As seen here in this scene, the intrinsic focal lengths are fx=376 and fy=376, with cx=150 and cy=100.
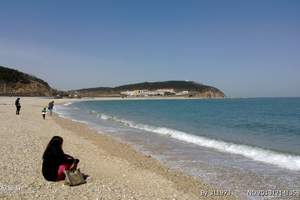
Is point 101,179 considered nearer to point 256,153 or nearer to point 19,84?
point 256,153

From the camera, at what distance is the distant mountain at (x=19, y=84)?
156625 mm

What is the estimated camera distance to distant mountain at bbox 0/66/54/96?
6166 inches

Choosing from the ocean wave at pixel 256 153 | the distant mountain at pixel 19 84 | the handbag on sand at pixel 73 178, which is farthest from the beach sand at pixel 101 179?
the distant mountain at pixel 19 84

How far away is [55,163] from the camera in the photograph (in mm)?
9078

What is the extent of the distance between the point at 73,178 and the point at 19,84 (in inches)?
6473

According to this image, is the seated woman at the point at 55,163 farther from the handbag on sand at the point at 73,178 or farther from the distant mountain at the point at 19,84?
the distant mountain at the point at 19,84

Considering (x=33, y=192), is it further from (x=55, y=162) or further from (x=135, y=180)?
(x=135, y=180)

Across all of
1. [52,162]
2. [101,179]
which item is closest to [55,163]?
[52,162]

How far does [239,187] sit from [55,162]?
15.8ft

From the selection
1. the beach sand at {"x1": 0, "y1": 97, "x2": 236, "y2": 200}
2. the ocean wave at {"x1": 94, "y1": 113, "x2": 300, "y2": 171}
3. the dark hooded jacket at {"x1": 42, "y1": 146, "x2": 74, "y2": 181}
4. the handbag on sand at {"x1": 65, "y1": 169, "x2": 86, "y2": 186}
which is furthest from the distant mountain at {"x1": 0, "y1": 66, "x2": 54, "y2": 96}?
the handbag on sand at {"x1": 65, "y1": 169, "x2": 86, "y2": 186}

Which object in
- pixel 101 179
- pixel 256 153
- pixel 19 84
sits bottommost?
pixel 256 153

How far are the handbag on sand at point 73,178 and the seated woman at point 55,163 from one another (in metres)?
0.28

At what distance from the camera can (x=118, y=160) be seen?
13.1m

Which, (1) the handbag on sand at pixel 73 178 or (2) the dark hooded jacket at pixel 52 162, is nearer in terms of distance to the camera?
(1) the handbag on sand at pixel 73 178
